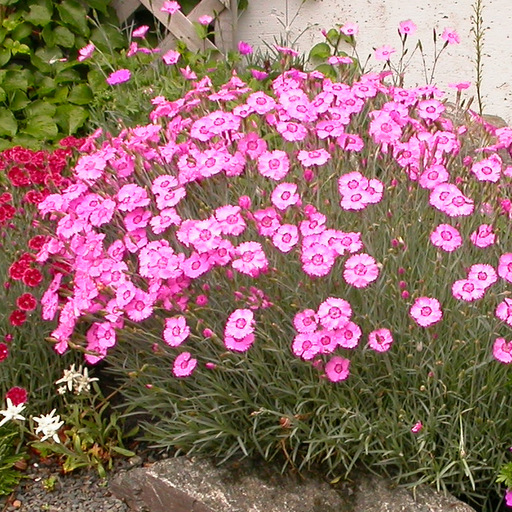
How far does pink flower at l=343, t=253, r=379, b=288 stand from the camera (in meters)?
2.39

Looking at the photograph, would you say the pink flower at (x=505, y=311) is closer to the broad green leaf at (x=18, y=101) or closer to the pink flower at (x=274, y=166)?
the pink flower at (x=274, y=166)

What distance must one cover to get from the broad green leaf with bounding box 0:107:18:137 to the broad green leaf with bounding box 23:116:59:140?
0.20 ft

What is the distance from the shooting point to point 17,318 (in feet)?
9.39

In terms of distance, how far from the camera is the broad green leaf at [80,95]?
4.75 m

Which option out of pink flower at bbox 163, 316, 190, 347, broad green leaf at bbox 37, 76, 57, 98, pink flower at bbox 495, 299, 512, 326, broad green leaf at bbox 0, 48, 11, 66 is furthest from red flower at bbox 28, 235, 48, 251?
broad green leaf at bbox 0, 48, 11, 66

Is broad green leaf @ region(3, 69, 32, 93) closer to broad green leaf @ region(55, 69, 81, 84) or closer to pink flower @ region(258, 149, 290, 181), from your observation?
broad green leaf @ region(55, 69, 81, 84)

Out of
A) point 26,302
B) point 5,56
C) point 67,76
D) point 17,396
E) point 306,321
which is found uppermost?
point 5,56

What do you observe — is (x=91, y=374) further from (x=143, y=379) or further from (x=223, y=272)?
(x=223, y=272)

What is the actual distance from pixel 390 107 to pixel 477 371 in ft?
3.51

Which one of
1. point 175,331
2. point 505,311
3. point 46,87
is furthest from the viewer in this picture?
point 46,87

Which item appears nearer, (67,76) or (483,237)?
(483,237)


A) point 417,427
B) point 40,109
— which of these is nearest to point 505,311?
point 417,427

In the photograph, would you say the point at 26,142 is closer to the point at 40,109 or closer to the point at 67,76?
the point at 40,109

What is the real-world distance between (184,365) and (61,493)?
2.27 ft
